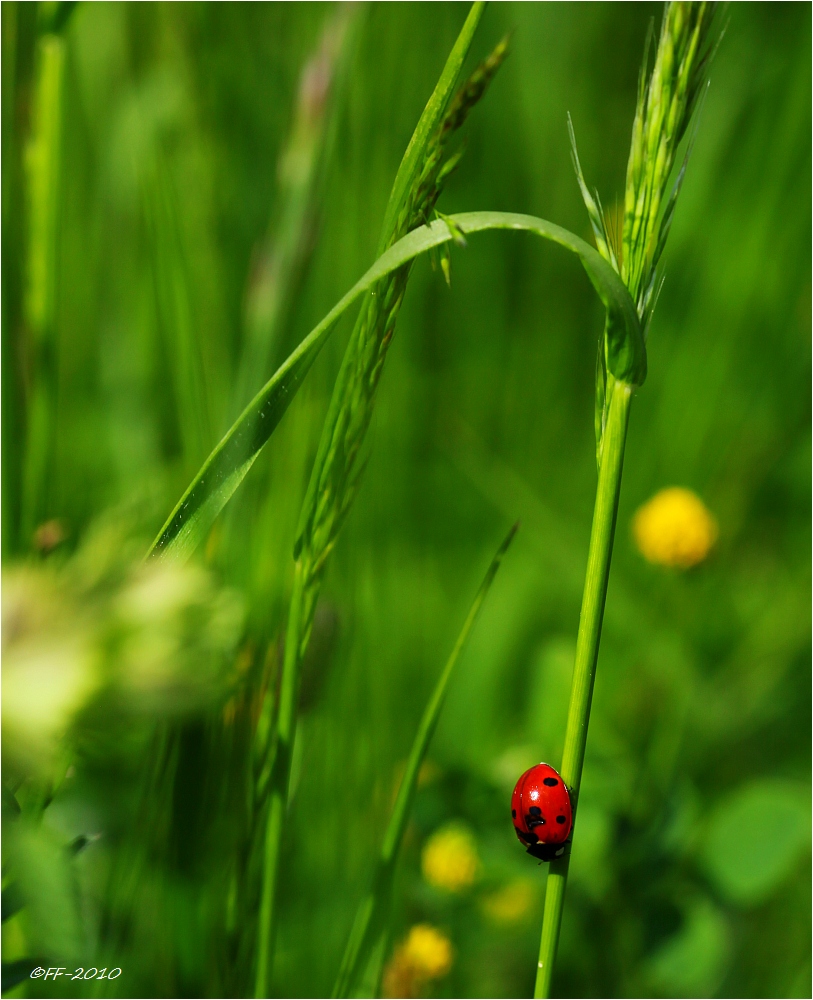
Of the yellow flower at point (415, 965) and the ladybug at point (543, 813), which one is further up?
the ladybug at point (543, 813)

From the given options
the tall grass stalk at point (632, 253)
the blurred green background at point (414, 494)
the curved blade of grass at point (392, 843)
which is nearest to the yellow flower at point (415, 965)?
the blurred green background at point (414, 494)

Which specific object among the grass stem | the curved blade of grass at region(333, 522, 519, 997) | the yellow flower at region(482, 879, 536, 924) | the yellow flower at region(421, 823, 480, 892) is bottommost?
the yellow flower at region(482, 879, 536, 924)

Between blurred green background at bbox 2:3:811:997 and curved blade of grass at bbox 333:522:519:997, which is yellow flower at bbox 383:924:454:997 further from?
curved blade of grass at bbox 333:522:519:997

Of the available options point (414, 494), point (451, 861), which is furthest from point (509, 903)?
point (414, 494)

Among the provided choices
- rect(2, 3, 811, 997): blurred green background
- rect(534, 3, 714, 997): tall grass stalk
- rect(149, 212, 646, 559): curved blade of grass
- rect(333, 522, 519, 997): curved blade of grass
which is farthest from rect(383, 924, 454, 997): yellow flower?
rect(149, 212, 646, 559): curved blade of grass

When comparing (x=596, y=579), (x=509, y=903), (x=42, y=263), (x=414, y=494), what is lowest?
(x=509, y=903)

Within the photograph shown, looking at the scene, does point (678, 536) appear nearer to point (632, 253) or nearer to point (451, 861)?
point (451, 861)

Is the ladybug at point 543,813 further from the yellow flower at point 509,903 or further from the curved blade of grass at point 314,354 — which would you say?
the yellow flower at point 509,903
